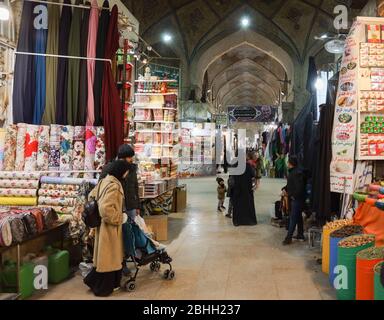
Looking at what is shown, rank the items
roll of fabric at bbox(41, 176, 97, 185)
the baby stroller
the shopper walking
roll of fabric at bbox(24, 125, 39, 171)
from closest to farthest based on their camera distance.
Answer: the baby stroller → roll of fabric at bbox(41, 176, 97, 185) → roll of fabric at bbox(24, 125, 39, 171) → the shopper walking

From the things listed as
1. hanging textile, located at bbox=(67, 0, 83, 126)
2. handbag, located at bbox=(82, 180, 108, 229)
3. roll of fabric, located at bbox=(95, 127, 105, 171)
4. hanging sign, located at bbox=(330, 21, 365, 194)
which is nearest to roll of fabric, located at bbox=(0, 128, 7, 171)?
hanging textile, located at bbox=(67, 0, 83, 126)

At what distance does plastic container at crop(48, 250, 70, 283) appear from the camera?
4176 millimetres

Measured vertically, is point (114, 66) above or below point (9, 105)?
above

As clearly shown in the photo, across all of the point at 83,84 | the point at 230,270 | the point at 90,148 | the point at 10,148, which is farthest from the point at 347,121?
the point at 10,148

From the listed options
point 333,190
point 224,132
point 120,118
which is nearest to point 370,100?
point 333,190

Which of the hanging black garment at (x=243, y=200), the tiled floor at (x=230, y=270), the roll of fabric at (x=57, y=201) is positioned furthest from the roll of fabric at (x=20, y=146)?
the hanging black garment at (x=243, y=200)

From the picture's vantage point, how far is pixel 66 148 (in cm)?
480

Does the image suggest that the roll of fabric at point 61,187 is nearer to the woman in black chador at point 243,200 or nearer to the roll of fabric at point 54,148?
the roll of fabric at point 54,148

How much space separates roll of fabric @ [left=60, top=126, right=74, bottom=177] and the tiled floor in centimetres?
123

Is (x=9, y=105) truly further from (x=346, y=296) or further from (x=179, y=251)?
(x=346, y=296)

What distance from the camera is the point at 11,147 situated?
185 inches

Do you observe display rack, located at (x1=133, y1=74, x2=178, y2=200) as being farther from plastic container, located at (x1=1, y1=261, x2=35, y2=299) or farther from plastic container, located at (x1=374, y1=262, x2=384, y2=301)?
plastic container, located at (x1=374, y1=262, x2=384, y2=301)

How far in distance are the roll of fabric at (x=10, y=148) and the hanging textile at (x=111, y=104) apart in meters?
1.00

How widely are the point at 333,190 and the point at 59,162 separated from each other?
122 inches
